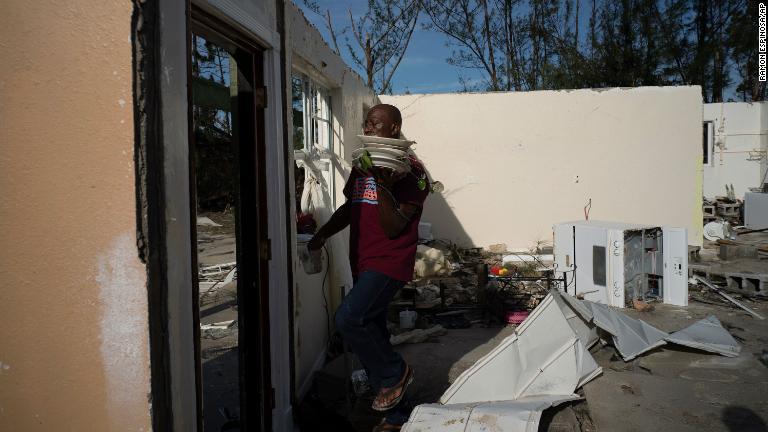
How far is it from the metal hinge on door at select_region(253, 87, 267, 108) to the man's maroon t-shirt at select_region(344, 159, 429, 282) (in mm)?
654

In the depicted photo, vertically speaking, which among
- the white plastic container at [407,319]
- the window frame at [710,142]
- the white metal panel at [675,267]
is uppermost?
the window frame at [710,142]

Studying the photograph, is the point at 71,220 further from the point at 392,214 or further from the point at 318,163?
the point at 318,163

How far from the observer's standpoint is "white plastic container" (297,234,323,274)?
13.2 feet

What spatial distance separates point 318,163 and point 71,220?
3401 millimetres

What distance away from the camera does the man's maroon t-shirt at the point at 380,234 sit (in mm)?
2787

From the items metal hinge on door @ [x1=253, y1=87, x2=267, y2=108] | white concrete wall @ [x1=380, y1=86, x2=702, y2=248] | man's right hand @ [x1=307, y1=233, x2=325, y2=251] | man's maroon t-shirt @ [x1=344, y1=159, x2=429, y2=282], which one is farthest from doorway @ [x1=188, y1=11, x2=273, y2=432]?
white concrete wall @ [x1=380, y1=86, x2=702, y2=248]

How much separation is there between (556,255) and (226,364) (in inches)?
157

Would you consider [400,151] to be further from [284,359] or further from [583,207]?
[583,207]

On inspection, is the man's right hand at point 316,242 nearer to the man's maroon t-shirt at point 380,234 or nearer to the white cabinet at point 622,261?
the man's maroon t-shirt at point 380,234

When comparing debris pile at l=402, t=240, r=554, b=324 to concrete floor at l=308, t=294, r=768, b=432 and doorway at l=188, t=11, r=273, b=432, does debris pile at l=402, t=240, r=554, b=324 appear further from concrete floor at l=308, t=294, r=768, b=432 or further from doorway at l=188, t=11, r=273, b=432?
doorway at l=188, t=11, r=273, b=432

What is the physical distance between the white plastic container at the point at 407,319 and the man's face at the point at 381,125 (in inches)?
123

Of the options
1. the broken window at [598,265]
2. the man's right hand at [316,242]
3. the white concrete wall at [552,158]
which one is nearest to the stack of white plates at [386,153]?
the man's right hand at [316,242]

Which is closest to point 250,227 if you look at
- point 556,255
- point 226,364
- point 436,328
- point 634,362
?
point 226,364

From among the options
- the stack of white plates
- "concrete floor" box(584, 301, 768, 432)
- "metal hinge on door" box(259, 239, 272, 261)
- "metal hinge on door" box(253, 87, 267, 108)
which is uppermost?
"metal hinge on door" box(253, 87, 267, 108)
